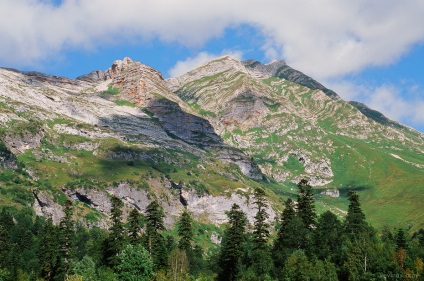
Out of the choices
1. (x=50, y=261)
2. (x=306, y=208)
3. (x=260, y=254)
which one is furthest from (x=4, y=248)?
(x=306, y=208)

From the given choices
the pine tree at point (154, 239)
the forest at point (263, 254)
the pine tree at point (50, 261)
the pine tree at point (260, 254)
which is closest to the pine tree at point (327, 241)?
the forest at point (263, 254)

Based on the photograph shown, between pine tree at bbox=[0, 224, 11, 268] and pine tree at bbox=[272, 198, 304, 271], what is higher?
pine tree at bbox=[272, 198, 304, 271]

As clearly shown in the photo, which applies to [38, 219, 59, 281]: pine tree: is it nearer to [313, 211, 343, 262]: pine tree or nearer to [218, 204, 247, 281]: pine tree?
[218, 204, 247, 281]: pine tree

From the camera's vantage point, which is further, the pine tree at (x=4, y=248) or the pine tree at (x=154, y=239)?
the pine tree at (x=4, y=248)

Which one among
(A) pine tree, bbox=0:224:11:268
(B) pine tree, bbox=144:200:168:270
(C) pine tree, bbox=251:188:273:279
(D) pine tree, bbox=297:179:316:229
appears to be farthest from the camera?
(A) pine tree, bbox=0:224:11:268

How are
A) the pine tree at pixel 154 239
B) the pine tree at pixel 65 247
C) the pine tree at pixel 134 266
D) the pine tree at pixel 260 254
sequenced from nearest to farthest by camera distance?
the pine tree at pixel 134 266, the pine tree at pixel 260 254, the pine tree at pixel 154 239, the pine tree at pixel 65 247

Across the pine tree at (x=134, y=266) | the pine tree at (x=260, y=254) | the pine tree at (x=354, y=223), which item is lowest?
the pine tree at (x=134, y=266)

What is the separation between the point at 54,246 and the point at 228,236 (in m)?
49.9

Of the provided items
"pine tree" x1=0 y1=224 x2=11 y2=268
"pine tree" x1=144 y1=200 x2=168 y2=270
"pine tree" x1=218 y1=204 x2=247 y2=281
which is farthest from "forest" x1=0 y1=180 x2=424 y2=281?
"pine tree" x1=0 y1=224 x2=11 y2=268

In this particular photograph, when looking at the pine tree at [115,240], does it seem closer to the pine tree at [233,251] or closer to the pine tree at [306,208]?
the pine tree at [233,251]

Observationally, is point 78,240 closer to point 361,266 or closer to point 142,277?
point 142,277

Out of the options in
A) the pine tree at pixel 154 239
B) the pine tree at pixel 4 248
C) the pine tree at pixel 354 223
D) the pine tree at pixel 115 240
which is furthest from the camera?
the pine tree at pixel 4 248

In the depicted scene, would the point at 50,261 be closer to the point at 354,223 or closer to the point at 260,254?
the point at 260,254

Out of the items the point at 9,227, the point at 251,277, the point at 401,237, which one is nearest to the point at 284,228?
the point at 251,277
